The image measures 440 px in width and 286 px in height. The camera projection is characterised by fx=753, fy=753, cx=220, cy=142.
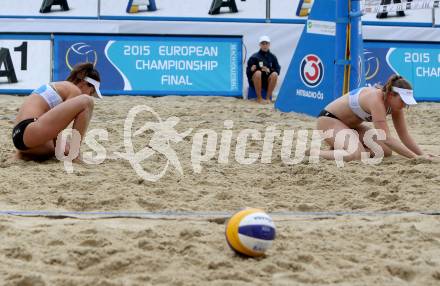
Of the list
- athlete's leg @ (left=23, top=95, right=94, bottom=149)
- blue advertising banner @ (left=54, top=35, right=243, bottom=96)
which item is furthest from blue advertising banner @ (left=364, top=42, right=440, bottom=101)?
athlete's leg @ (left=23, top=95, right=94, bottom=149)

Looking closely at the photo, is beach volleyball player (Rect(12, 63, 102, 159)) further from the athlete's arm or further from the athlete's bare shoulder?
the athlete's arm

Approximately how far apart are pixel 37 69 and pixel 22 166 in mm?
6395

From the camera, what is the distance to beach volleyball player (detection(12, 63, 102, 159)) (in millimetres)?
5930

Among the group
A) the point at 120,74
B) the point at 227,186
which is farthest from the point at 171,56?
the point at 227,186

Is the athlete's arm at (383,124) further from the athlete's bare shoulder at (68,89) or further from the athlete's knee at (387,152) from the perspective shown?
the athlete's bare shoulder at (68,89)

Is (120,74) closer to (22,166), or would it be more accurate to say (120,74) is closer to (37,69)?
(37,69)

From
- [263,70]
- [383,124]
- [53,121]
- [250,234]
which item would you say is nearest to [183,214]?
[250,234]

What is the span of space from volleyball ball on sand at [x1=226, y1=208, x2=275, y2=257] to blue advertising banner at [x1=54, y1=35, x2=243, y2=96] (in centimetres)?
865

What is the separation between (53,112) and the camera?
19.4 feet

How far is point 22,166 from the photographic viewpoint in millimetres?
5988

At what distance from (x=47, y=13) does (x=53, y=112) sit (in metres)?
7.68

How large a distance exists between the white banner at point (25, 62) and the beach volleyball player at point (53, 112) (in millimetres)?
5956

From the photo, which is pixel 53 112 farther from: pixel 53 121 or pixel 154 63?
pixel 154 63

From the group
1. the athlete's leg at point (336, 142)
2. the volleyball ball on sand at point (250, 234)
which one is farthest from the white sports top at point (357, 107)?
the volleyball ball on sand at point (250, 234)
